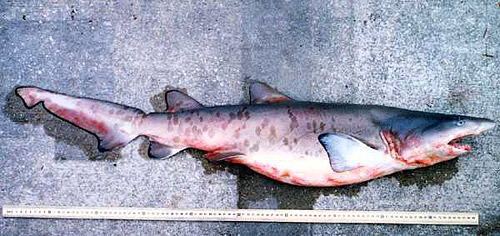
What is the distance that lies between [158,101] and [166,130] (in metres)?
0.34

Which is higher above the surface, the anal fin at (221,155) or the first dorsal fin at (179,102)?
the first dorsal fin at (179,102)

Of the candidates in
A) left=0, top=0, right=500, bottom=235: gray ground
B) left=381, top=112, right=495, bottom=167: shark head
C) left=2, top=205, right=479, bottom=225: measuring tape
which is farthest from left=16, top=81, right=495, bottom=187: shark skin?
left=2, top=205, right=479, bottom=225: measuring tape

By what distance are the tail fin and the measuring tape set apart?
471 millimetres

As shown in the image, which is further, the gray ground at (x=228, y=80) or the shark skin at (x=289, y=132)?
the gray ground at (x=228, y=80)

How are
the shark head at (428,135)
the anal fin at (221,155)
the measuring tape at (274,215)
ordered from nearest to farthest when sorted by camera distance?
the shark head at (428,135), the anal fin at (221,155), the measuring tape at (274,215)

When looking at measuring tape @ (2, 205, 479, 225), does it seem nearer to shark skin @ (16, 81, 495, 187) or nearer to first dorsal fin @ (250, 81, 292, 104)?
shark skin @ (16, 81, 495, 187)

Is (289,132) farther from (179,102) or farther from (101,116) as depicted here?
(101,116)

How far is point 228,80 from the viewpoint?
326 cm

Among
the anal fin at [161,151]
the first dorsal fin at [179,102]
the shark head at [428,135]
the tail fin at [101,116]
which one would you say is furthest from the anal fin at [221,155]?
the shark head at [428,135]

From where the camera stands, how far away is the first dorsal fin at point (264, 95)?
3045 mm

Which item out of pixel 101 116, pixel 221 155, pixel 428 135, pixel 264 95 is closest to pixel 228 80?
pixel 264 95

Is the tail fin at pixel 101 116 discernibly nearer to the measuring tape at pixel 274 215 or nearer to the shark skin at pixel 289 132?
the shark skin at pixel 289 132

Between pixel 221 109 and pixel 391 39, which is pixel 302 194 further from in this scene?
pixel 391 39

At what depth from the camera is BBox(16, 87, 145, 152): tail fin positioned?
9.89ft
